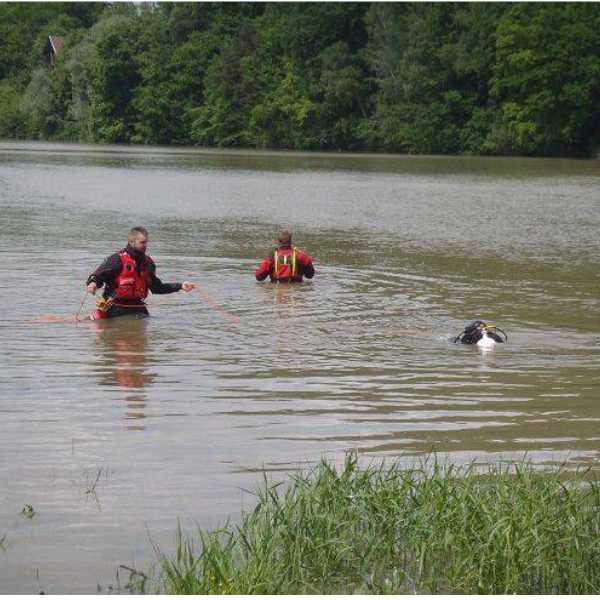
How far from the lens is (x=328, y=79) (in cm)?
9106

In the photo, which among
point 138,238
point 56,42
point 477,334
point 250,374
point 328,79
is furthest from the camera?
point 56,42

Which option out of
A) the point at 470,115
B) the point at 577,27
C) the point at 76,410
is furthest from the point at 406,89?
the point at 76,410

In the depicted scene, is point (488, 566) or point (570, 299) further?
point (570, 299)

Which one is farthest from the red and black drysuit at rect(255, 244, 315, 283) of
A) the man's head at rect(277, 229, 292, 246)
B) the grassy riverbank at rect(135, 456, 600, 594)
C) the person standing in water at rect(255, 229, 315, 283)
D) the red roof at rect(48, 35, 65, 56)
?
the red roof at rect(48, 35, 65, 56)

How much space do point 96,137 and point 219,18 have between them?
49.2ft

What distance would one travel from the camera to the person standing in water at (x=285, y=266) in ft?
57.6

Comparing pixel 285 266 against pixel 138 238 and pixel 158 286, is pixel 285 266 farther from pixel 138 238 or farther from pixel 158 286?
pixel 138 238

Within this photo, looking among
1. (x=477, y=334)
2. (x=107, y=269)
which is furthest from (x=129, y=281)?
(x=477, y=334)

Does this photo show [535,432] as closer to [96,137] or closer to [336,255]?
[336,255]

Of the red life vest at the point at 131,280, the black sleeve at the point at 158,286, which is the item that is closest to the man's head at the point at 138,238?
the red life vest at the point at 131,280

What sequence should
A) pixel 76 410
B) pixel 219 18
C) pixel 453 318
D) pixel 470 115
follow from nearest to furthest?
pixel 76 410
pixel 453 318
pixel 470 115
pixel 219 18

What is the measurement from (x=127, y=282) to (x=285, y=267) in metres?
4.01

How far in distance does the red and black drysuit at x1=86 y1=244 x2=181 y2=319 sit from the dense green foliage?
213 feet

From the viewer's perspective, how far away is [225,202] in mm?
37094
